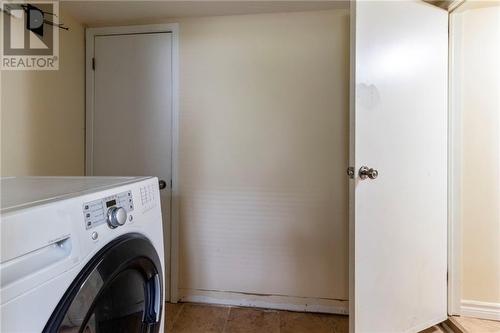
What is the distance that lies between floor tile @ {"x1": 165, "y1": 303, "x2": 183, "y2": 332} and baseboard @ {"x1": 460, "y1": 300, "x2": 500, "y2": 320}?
1735 millimetres

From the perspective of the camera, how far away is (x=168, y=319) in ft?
5.07

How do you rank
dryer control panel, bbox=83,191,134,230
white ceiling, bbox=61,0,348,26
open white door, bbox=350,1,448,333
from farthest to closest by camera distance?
white ceiling, bbox=61,0,348,26
open white door, bbox=350,1,448,333
dryer control panel, bbox=83,191,134,230

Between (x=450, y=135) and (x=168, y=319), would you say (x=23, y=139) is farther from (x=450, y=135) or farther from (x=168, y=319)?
(x=450, y=135)

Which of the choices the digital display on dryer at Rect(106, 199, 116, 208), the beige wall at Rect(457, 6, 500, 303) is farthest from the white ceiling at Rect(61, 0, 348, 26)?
the digital display on dryer at Rect(106, 199, 116, 208)

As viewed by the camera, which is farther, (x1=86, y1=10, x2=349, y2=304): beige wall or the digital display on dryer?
(x1=86, y1=10, x2=349, y2=304): beige wall

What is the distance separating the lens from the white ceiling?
5.06ft

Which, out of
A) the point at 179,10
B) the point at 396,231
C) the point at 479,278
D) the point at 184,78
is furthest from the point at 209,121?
the point at 479,278

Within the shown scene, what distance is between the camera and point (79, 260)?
1.77ft

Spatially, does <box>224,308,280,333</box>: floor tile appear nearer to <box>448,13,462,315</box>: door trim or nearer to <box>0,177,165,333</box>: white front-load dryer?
<box>0,177,165,333</box>: white front-load dryer

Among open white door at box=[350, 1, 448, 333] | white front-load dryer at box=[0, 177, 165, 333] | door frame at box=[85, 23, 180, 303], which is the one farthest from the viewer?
door frame at box=[85, 23, 180, 303]

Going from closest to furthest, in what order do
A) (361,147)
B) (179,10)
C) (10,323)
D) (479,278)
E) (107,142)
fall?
1. (10,323)
2. (361,147)
3. (479,278)
4. (179,10)
5. (107,142)

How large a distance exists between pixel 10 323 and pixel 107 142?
61.3 inches

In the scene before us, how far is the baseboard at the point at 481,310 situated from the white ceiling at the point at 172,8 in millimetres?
1987

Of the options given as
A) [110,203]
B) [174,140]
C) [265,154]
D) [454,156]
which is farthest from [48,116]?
[454,156]
